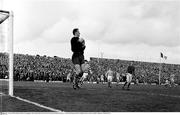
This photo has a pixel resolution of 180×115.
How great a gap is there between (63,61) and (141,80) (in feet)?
44.3

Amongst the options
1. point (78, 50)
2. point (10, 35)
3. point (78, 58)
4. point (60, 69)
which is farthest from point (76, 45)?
point (60, 69)

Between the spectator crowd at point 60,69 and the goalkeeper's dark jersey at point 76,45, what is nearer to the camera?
the goalkeeper's dark jersey at point 76,45

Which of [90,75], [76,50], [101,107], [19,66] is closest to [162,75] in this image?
[90,75]

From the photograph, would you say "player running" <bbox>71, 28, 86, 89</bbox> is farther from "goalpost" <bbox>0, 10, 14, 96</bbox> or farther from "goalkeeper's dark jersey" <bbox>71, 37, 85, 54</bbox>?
Result: "goalpost" <bbox>0, 10, 14, 96</bbox>

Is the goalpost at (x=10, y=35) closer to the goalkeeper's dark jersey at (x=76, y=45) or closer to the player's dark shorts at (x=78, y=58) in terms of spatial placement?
the goalkeeper's dark jersey at (x=76, y=45)

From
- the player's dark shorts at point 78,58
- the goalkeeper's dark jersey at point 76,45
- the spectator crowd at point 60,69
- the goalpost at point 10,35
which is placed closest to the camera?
the goalpost at point 10,35

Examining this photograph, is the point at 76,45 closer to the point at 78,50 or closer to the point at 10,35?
the point at 78,50

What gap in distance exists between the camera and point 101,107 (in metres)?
6.31

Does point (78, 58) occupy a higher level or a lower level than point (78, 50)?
lower

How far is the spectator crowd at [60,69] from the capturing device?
38.0m

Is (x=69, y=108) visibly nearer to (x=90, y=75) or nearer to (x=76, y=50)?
(x=76, y=50)

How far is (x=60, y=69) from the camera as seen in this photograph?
1725 inches

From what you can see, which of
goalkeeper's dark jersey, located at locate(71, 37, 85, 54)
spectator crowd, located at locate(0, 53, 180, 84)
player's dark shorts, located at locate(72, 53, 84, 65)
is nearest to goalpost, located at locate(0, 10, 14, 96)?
goalkeeper's dark jersey, located at locate(71, 37, 85, 54)

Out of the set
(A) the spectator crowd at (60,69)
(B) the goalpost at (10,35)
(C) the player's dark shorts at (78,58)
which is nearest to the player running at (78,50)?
(C) the player's dark shorts at (78,58)
